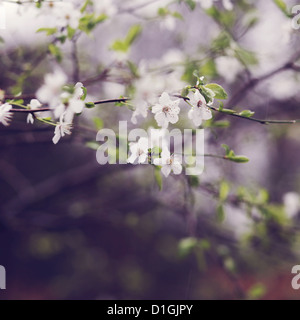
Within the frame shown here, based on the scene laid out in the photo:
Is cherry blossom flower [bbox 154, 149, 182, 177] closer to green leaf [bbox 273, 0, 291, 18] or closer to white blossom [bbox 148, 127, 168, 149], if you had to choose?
white blossom [bbox 148, 127, 168, 149]

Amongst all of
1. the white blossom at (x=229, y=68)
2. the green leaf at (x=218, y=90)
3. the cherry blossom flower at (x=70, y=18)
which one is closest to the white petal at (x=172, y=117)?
the green leaf at (x=218, y=90)

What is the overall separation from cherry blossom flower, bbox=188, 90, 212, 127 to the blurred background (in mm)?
119

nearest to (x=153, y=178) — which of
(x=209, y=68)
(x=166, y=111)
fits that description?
(x=209, y=68)

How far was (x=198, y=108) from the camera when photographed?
709 millimetres

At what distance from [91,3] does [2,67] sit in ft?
2.30

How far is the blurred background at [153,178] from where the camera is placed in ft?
4.32

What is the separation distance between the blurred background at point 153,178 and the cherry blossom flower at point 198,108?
0.12 meters

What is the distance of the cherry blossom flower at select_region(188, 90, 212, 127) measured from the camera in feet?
2.23

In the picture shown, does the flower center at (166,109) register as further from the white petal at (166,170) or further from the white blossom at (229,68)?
the white blossom at (229,68)

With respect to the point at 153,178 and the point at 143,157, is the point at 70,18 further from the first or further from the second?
the point at 153,178

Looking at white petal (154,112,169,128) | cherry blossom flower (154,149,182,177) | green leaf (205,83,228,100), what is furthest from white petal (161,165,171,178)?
green leaf (205,83,228,100)
